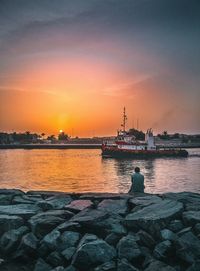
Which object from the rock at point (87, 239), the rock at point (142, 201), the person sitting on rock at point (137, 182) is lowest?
the rock at point (87, 239)

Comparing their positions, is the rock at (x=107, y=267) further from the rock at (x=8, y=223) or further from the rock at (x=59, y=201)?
the rock at (x=59, y=201)

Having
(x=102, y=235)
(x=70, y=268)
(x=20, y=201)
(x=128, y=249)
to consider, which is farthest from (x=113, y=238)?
(x=20, y=201)

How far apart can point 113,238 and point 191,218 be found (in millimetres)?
1502

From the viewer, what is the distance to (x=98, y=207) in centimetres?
808

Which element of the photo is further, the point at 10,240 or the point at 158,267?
the point at 10,240

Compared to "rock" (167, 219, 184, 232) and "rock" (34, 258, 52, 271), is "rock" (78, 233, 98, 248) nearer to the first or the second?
"rock" (34, 258, 52, 271)

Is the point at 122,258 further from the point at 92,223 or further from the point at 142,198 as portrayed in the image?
the point at 142,198

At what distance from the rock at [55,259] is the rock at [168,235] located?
1776mm

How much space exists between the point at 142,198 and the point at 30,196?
9.20 feet

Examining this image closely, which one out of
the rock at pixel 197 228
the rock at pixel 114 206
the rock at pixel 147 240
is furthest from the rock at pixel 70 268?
the rock at pixel 197 228

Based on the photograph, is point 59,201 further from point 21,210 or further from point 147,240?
Answer: point 147,240

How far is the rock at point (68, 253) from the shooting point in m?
6.49

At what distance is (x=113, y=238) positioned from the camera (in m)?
6.79

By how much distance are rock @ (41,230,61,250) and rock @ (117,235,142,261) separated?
44.2 inches
